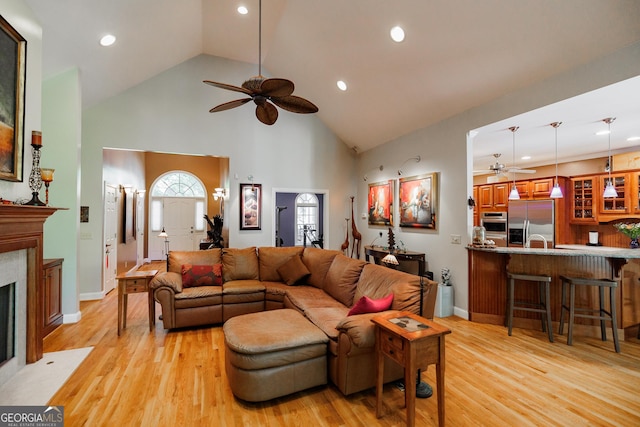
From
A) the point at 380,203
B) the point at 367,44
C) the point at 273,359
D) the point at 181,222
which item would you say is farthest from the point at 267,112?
the point at 181,222

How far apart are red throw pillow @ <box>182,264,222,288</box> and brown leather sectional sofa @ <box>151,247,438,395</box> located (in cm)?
10

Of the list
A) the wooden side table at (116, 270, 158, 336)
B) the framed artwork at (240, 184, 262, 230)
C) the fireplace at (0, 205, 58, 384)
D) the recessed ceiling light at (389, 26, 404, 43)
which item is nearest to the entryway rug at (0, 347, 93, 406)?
the fireplace at (0, 205, 58, 384)

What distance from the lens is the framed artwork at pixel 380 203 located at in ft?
18.7

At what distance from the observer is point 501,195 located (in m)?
6.87

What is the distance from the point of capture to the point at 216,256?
4.31 meters

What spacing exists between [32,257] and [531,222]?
8.05m

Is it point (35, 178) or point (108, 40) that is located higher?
point (108, 40)

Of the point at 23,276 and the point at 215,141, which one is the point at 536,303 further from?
the point at 215,141

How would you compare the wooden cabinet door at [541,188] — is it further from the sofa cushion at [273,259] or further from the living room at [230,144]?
the sofa cushion at [273,259]

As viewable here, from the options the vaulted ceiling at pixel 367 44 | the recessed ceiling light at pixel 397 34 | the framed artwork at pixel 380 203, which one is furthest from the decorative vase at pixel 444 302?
the recessed ceiling light at pixel 397 34

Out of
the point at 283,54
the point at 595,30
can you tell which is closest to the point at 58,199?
the point at 283,54

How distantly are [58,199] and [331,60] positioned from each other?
434 cm

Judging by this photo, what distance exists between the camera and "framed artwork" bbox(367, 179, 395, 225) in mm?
5688

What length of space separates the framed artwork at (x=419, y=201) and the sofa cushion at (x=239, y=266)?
278 cm
